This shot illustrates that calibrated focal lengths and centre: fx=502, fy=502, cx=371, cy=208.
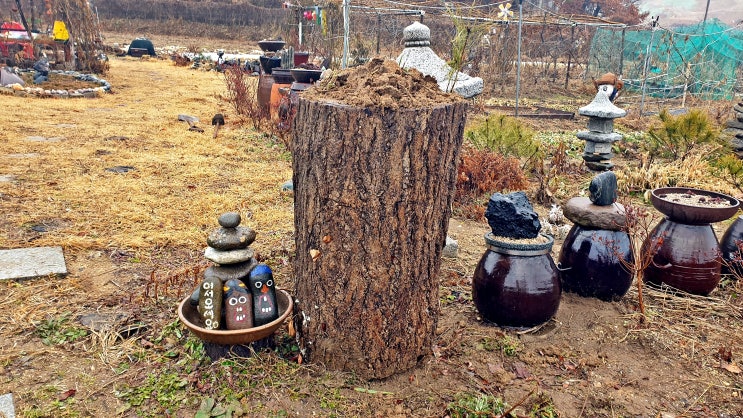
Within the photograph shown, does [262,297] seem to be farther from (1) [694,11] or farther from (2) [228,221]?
(1) [694,11]

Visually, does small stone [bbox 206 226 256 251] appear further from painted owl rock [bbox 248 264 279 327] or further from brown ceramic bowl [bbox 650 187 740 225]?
brown ceramic bowl [bbox 650 187 740 225]

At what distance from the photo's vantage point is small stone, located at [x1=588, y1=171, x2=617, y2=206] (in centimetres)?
310

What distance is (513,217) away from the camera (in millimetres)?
2766

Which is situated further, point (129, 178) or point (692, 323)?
point (129, 178)

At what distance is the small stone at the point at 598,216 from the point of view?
3078 mm

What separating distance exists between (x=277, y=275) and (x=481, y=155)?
323 cm

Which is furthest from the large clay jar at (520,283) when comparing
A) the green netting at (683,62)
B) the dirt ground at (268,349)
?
the green netting at (683,62)

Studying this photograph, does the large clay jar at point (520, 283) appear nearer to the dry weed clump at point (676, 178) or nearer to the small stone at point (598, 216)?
the small stone at point (598, 216)

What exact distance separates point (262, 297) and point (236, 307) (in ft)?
0.43

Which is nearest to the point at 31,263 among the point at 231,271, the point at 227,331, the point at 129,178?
the point at 231,271

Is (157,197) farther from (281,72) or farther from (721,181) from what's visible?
(721,181)

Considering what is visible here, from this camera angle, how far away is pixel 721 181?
6406mm

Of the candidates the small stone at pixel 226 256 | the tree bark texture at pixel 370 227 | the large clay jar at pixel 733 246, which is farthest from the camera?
the large clay jar at pixel 733 246

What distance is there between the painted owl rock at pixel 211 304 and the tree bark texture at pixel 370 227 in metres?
0.38
